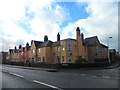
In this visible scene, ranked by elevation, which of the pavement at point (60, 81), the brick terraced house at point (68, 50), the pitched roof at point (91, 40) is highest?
the pitched roof at point (91, 40)

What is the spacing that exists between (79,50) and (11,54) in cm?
6235

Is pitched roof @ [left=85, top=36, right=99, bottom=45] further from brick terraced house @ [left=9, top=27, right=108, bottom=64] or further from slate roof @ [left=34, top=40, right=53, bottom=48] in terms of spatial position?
slate roof @ [left=34, top=40, right=53, bottom=48]

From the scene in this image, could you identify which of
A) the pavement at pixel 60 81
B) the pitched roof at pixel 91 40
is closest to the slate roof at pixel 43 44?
the pitched roof at pixel 91 40

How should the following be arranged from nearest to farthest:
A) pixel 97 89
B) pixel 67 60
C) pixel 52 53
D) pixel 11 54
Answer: pixel 97 89
pixel 67 60
pixel 52 53
pixel 11 54

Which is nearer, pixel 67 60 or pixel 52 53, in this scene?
pixel 67 60

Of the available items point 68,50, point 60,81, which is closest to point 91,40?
point 68,50

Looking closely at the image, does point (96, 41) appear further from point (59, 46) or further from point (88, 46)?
point (59, 46)

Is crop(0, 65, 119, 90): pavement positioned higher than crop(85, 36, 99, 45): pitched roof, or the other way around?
crop(85, 36, 99, 45): pitched roof

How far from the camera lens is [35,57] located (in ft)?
234

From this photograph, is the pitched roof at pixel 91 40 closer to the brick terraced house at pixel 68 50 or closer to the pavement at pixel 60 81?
the brick terraced house at pixel 68 50

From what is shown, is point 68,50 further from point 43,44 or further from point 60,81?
point 60,81

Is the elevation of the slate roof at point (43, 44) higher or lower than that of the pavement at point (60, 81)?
higher

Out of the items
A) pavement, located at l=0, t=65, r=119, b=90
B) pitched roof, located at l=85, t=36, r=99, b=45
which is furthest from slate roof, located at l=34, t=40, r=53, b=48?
pavement, located at l=0, t=65, r=119, b=90

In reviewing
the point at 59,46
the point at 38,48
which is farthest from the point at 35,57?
the point at 59,46
